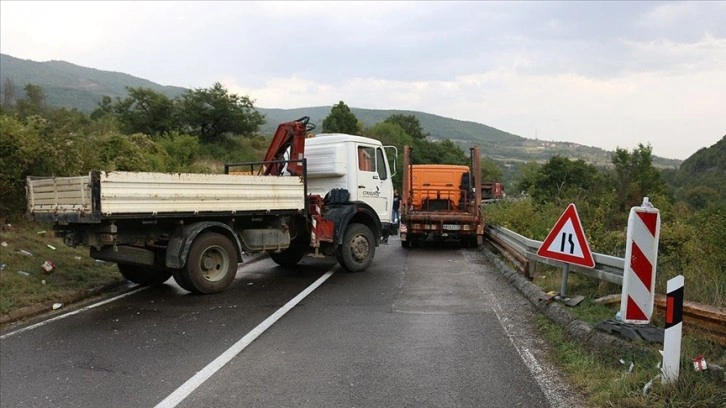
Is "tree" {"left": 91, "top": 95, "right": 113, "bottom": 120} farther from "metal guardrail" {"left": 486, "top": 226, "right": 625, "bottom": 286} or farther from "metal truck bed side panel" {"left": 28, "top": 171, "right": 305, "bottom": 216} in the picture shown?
"metal truck bed side panel" {"left": 28, "top": 171, "right": 305, "bottom": 216}

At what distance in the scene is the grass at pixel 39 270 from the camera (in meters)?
7.75

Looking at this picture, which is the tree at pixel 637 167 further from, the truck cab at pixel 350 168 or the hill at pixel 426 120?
the truck cab at pixel 350 168

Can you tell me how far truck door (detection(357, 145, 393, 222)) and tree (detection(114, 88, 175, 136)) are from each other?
42348mm

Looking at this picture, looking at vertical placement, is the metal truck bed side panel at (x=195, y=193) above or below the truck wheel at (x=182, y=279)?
above

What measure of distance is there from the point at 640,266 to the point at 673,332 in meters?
1.24

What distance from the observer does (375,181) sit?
11.7m

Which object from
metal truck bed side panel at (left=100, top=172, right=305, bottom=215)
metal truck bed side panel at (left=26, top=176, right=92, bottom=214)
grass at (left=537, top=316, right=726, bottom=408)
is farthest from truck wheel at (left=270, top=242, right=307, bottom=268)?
grass at (left=537, top=316, right=726, bottom=408)

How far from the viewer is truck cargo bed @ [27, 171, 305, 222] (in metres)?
6.97

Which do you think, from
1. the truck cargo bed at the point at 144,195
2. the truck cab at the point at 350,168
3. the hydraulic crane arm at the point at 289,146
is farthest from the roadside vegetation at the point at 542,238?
the hydraulic crane arm at the point at 289,146

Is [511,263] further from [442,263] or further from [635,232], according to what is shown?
[635,232]

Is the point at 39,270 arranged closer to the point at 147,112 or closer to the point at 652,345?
the point at 652,345

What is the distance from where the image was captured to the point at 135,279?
9.30 m

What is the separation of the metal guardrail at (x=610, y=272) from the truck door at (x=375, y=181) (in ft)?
8.86

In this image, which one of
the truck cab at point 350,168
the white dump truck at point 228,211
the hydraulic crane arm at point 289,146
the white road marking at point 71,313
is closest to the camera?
the white road marking at point 71,313
